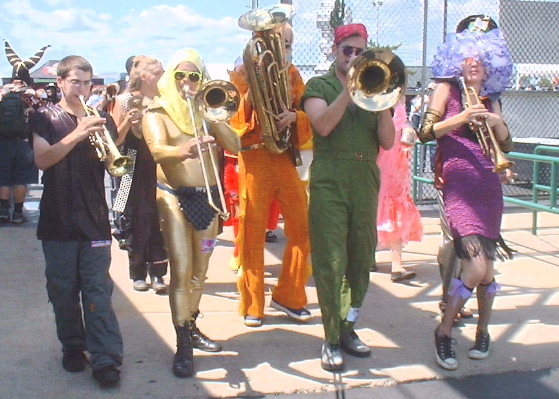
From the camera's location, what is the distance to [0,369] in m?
3.88

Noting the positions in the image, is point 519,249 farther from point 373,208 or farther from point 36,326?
point 36,326

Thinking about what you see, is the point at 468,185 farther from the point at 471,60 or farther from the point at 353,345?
the point at 353,345

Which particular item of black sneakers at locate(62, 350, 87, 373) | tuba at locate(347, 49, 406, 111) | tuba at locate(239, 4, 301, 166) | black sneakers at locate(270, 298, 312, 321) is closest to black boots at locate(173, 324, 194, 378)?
black sneakers at locate(62, 350, 87, 373)

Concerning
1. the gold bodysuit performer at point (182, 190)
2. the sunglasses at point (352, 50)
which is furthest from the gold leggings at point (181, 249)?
the sunglasses at point (352, 50)

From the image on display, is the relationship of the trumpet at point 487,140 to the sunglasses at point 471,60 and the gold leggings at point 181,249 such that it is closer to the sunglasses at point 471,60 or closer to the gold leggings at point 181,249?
the sunglasses at point 471,60

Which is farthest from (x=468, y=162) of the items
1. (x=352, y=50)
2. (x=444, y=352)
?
(x=444, y=352)

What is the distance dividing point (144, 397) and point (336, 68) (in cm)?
196

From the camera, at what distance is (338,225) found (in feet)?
12.6

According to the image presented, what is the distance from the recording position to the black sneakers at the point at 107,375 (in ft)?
11.9

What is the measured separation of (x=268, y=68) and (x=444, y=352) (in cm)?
189

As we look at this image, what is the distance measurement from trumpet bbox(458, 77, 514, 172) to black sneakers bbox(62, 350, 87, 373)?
239 cm

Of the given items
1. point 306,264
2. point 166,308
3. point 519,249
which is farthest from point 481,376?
point 519,249

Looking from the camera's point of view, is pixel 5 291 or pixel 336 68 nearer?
pixel 336 68

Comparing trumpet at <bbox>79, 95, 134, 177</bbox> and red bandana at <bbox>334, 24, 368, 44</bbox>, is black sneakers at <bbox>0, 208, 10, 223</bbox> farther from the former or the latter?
red bandana at <bbox>334, 24, 368, 44</bbox>
